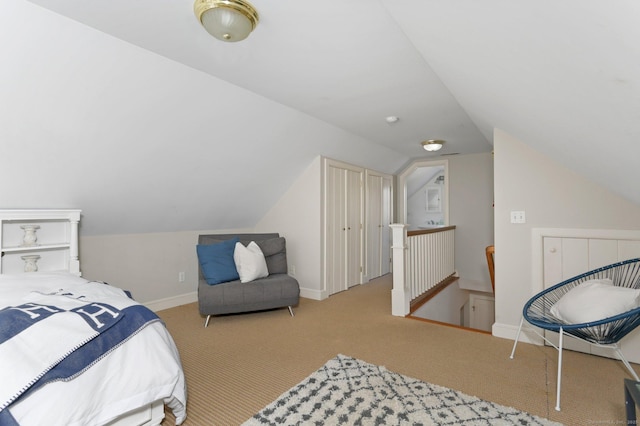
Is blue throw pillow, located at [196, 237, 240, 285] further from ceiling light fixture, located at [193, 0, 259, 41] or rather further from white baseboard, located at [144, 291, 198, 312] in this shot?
ceiling light fixture, located at [193, 0, 259, 41]

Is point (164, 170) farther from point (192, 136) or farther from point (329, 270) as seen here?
point (329, 270)

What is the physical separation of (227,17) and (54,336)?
171cm

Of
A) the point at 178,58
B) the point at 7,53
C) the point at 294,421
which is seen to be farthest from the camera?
the point at 178,58

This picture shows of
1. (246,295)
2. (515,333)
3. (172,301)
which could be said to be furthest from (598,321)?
(172,301)

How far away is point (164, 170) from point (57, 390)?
2101 millimetres

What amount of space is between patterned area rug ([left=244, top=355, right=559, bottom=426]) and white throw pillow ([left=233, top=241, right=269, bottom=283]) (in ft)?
4.93

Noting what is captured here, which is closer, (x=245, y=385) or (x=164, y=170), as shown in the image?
(x=245, y=385)

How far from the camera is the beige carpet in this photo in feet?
5.91

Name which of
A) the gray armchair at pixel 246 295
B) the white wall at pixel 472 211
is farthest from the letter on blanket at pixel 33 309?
the white wall at pixel 472 211

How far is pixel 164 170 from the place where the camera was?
9.83ft

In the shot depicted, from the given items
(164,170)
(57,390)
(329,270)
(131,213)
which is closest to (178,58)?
(164,170)

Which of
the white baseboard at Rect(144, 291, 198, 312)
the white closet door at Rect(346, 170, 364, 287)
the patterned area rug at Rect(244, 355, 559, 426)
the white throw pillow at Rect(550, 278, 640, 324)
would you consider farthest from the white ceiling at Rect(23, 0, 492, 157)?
the white baseboard at Rect(144, 291, 198, 312)

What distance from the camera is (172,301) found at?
12.4ft

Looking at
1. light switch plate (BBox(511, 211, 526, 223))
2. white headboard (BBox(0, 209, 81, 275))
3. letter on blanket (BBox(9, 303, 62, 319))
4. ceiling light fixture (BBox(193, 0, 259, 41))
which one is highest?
ceiling light fixture (BBox(193, 0, 259, 41))
